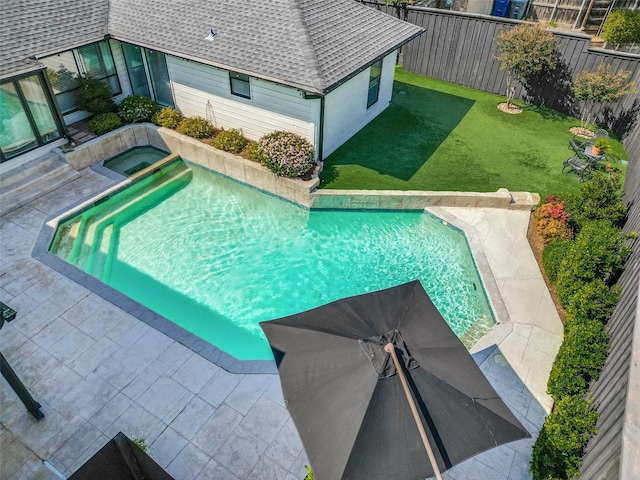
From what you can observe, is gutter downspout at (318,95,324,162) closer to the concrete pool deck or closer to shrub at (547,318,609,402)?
the concrete pool deck

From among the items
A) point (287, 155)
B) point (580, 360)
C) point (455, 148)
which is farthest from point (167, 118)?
point (580, 360)

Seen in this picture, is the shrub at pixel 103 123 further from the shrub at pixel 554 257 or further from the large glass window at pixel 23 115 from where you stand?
the shrub at pixel 554 257

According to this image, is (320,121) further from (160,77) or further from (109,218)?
(109,218)

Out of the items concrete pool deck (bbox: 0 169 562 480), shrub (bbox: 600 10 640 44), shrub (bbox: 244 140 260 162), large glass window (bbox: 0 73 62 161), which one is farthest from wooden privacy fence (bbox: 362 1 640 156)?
large glass window (bbox: 0 73 62 161)

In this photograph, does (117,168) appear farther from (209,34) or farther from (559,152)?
(559,152)

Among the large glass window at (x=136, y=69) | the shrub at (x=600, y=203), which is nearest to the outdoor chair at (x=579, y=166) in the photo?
the shrub at (x=600, y=203)

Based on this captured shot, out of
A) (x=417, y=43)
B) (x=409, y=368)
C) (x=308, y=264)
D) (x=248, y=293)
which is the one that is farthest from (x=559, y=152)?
(x=409, y=368)
